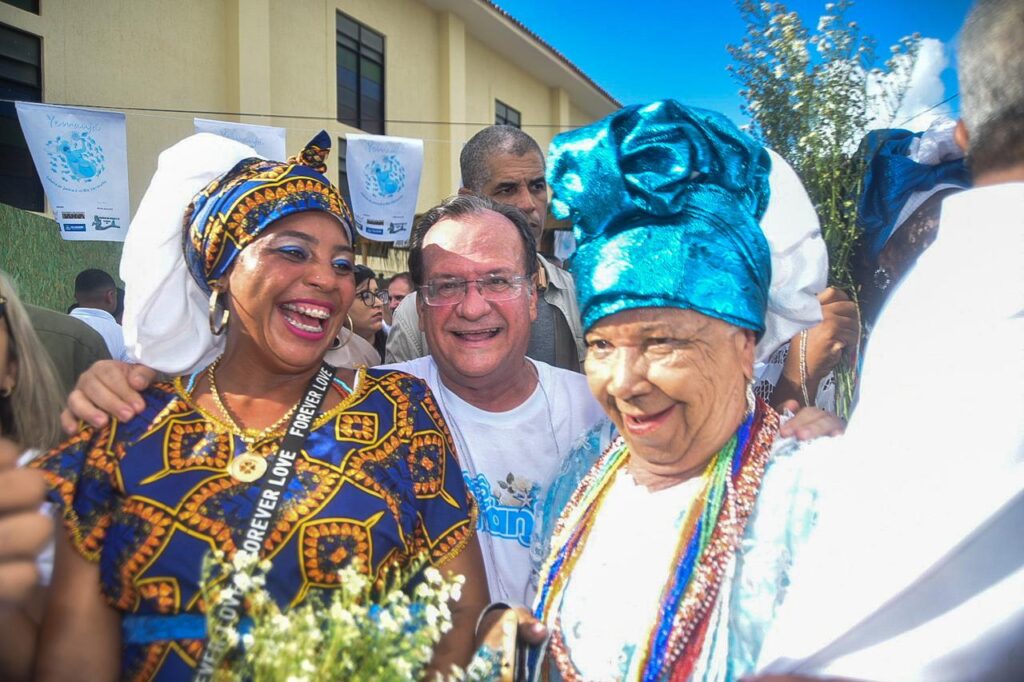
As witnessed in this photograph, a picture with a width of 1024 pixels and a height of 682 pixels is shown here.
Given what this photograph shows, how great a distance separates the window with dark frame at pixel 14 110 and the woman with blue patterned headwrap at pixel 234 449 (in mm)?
8287

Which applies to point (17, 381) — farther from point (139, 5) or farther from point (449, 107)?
point (449, 107)

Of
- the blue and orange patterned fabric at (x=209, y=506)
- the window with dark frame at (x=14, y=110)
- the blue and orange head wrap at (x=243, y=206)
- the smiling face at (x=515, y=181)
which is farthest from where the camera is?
the window with dark frame at (x=14, y=110)

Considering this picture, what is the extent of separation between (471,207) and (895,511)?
188cm

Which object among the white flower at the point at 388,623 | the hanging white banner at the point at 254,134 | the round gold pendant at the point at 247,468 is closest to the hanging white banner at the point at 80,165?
the hanging white banner at the point at 254,134

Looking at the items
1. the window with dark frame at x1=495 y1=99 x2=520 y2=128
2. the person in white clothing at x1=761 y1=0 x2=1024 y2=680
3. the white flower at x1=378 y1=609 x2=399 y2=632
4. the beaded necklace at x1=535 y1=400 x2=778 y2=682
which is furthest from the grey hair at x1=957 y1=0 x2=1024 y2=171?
the window with dark frame at x1=495 y1=99 x2=520 y2=128

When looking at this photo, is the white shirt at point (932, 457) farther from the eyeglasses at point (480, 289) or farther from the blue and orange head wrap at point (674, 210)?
the eyeglasses at point (480, 289)

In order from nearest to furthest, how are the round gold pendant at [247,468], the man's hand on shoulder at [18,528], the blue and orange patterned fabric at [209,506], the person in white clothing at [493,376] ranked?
the man's hand on shoulder at [18,528]
the blue and orange patterned fabric at [209,506]
the round gold pendant at [247,468]
the person in white clothing at [493,376]

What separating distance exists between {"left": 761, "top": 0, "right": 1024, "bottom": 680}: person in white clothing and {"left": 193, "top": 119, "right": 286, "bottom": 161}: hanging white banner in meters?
8.20

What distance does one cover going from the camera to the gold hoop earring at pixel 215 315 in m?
2.29

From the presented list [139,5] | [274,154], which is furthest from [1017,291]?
[139,5]

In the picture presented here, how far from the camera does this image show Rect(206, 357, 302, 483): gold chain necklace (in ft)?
6.66

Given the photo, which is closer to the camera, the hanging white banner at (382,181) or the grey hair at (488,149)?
the grey hair at (488,149)

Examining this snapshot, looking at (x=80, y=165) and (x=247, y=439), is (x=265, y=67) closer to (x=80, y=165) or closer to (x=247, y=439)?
(x=80, y=165)

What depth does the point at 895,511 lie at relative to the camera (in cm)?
120
